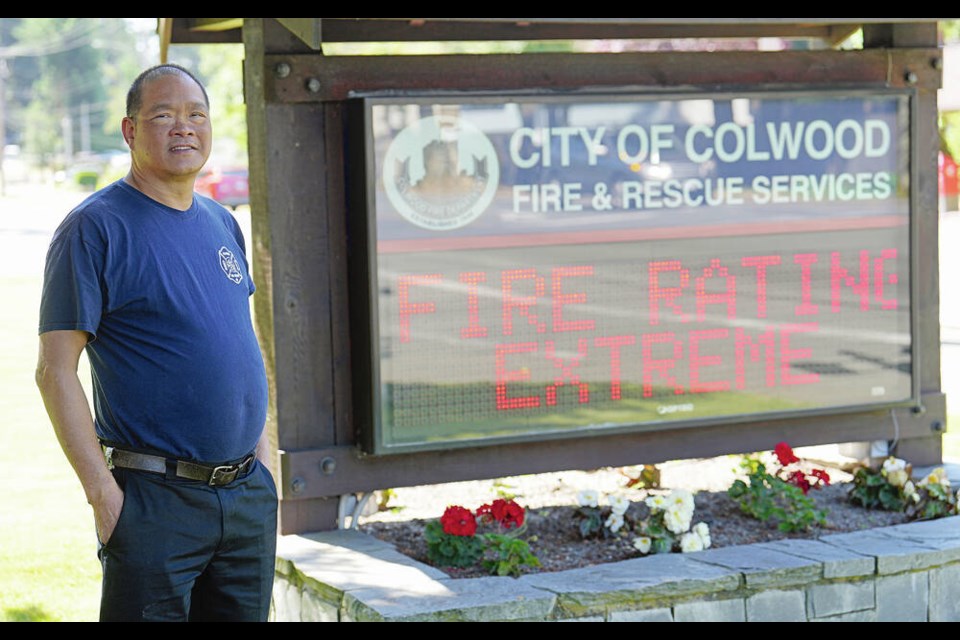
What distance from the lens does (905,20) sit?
20.8ft

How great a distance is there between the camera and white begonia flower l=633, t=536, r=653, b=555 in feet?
A: 18.4

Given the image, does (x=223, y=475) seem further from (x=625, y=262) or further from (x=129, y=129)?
(x=625, y=262)

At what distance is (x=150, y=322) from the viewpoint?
354 centimetres

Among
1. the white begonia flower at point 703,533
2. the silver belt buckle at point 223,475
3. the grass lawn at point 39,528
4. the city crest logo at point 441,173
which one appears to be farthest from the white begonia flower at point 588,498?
the silver belt buckle at point 223,475

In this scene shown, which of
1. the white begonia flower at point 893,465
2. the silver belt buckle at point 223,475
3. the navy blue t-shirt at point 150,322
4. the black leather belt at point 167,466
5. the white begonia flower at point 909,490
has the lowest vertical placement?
the white begonia flower at point 909,490

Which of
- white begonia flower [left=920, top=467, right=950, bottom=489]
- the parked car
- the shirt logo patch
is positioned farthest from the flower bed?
the parked car

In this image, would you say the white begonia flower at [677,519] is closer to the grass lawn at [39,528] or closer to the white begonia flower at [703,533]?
the white begonia flower at [703,533]

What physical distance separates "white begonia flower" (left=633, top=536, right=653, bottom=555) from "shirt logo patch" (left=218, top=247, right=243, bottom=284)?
240 cm

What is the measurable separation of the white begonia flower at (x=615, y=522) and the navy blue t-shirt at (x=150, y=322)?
2460mm

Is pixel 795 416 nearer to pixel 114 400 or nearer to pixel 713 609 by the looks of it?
pixel 713 609

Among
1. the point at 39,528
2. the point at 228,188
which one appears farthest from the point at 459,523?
the point at 228,188

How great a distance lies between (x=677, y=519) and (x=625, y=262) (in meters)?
1.14

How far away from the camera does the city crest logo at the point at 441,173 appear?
5781 mm

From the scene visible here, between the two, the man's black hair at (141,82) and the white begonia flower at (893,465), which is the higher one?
the man's black hair at (141,82)
